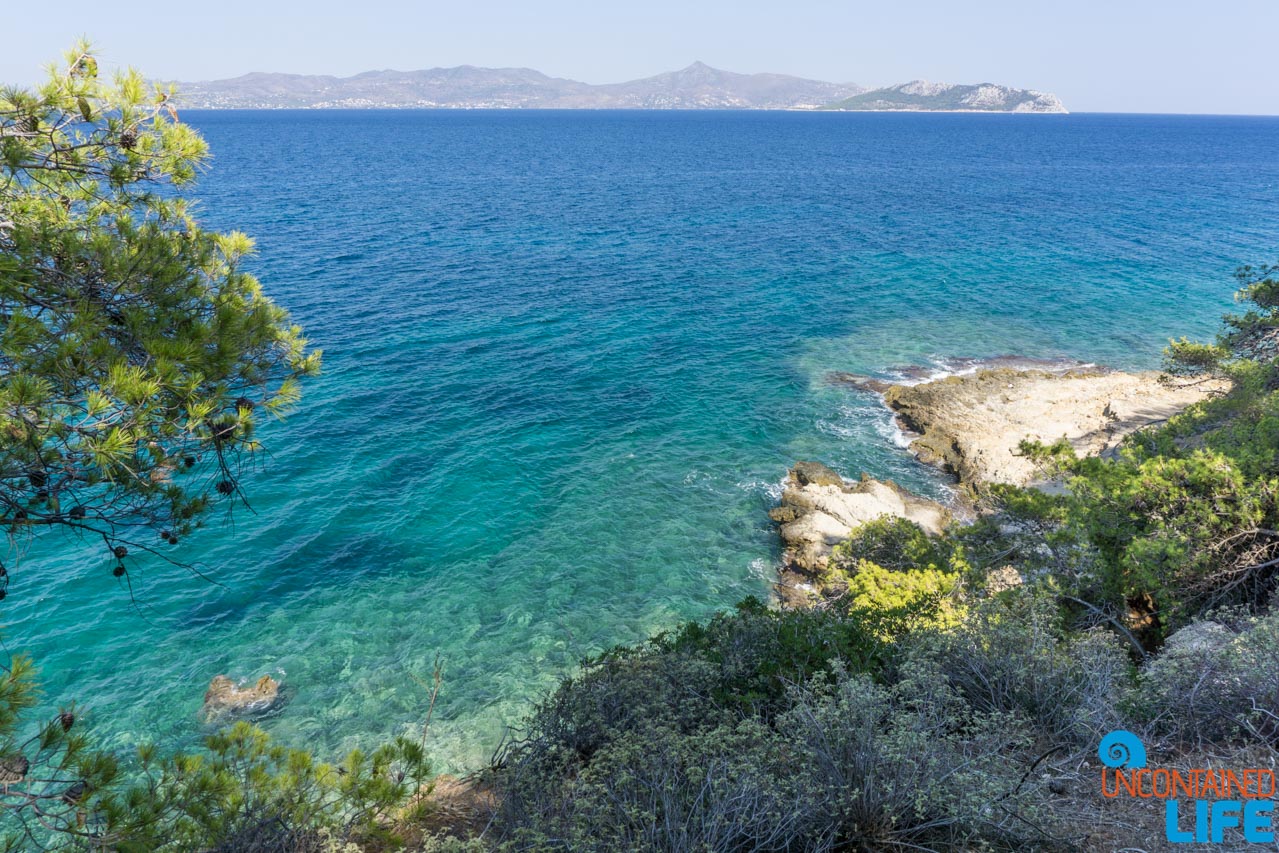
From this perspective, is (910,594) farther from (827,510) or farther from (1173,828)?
(827,510)

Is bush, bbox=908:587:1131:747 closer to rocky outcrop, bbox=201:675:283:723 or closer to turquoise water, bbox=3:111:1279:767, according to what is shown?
turquoise water, bbox=3:111:1279:767

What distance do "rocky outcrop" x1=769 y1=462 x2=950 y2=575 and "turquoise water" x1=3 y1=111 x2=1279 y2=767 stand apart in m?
1.04

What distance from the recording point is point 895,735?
789cm

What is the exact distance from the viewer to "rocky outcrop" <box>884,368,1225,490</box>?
1094 inches

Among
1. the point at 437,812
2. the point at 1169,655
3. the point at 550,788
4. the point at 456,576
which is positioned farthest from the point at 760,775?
the point at 456,576

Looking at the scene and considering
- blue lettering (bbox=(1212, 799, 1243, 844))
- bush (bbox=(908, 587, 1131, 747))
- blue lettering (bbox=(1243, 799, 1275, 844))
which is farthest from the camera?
bush (bbox=(908, 587, 1131, 747))

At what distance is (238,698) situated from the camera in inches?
673

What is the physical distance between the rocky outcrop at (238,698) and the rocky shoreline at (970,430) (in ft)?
50.0

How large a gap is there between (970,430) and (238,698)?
29778mm

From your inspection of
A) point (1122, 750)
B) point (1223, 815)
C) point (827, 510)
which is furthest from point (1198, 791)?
point (827, 510)

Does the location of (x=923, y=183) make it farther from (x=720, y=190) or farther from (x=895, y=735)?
(x=895, y=735)

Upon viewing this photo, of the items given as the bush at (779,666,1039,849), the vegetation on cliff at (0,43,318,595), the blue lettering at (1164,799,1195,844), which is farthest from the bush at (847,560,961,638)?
the vegetation on cliff at (0,43,318,595)

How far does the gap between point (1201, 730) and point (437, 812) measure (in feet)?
35.7

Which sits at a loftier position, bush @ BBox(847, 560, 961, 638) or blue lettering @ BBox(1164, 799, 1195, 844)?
blue lettering @ BBox(1164, 799, 1195, 844)
